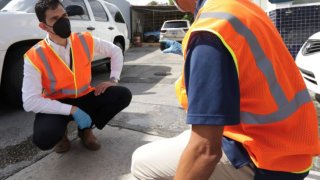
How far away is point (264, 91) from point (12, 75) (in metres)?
3.61

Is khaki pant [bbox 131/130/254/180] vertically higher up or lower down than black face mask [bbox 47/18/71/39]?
lower down

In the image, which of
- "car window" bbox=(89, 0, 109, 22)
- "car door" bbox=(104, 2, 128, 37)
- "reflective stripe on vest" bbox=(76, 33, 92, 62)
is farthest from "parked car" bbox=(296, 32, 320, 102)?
"car door" bbox=(104, 2, 128, 37)

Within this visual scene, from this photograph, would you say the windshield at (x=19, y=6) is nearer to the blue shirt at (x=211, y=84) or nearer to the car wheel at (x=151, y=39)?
the blue shirt at (x=211, y=84)

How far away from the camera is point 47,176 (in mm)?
2674

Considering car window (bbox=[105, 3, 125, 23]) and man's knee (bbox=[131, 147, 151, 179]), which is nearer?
man's knee (bbox=[131, 147, 151, 179])

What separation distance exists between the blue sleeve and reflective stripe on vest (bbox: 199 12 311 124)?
0.09 meters

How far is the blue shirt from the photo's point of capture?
3.47 ft

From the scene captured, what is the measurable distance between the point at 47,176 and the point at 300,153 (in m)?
2.04

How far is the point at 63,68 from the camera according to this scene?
2.93m

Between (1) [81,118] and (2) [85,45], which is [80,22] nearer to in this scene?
(2) [85,45]

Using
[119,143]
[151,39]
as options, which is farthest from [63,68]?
[151,39]

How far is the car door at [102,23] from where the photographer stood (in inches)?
256

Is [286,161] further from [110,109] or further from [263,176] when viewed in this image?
[110,109]

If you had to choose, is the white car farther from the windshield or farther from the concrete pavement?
the concrete pavement
